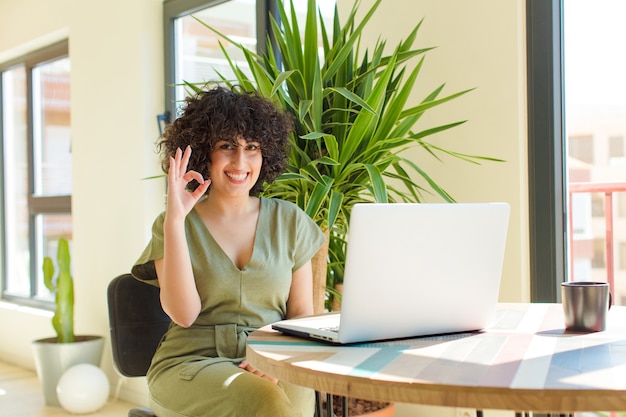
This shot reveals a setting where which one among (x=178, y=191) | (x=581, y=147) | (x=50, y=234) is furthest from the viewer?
(x=50, y=234)

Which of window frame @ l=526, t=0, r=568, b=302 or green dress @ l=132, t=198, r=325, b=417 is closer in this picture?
green dress @ l=132, t=198, r=325, b=417

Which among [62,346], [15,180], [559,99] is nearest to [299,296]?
[559,99]

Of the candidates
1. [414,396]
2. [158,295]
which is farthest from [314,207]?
[414,396]

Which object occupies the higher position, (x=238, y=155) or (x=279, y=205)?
(x=238, y=155)

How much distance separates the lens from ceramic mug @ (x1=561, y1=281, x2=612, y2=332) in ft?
5.00

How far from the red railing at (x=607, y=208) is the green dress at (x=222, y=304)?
1076mm

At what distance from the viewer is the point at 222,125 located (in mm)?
2062

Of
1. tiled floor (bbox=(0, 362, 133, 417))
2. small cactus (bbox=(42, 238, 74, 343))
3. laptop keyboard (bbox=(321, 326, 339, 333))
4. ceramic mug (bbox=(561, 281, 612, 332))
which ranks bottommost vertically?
tiled floor (bbox=(0, 362, 133, 417))

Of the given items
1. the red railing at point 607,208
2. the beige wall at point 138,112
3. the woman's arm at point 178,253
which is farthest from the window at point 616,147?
the woman's arm at point 178,253

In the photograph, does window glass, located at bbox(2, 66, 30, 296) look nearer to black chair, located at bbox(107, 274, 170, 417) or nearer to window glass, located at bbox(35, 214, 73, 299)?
window glass, located at bbox(35, 214, 73, 299)

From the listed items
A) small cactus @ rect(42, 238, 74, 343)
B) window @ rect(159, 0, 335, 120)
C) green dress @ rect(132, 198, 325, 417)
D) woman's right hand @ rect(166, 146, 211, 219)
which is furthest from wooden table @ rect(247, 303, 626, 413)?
small cactus @ rect(42, 238, 74, 343)

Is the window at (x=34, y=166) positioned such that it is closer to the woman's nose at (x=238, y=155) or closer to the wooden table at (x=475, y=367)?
the woman's nose at (x=238, y=155)

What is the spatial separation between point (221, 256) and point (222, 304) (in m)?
0.12

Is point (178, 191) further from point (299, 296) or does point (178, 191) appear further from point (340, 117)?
point (340, 117)
